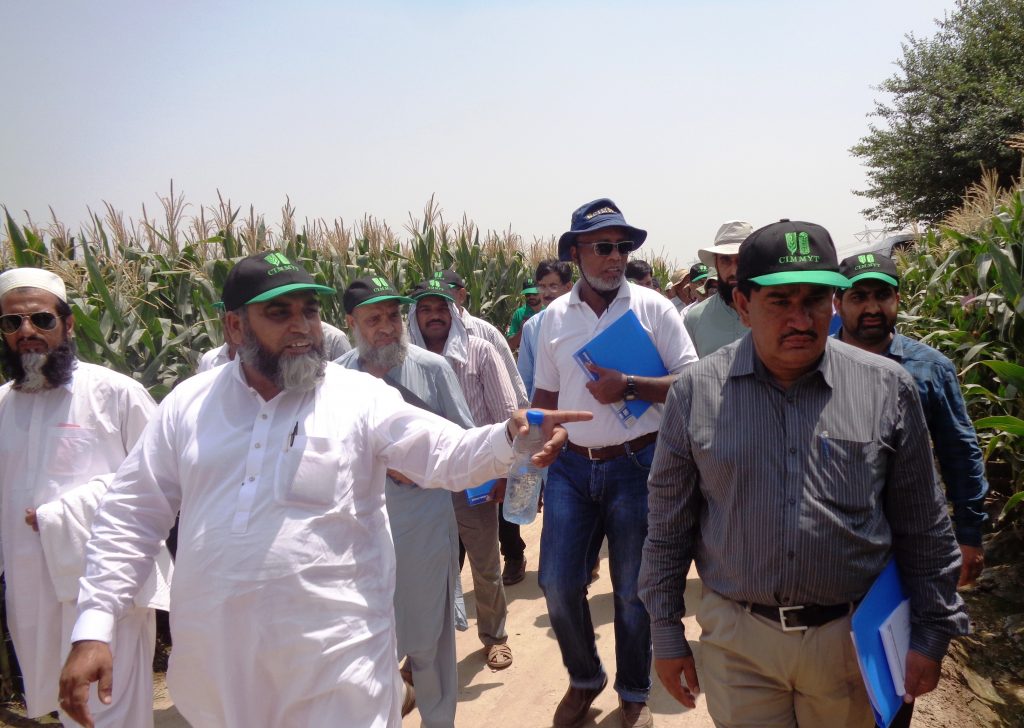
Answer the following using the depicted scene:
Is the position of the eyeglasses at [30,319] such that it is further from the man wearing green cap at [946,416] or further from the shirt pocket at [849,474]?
the man wearing green cap at [946,416]

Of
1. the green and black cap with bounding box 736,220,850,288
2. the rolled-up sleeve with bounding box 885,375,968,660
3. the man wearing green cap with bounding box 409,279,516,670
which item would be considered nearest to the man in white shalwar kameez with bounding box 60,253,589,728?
the green and black cap with bounding box 736,220,850,288

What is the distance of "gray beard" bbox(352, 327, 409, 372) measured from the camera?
4180 millimetres

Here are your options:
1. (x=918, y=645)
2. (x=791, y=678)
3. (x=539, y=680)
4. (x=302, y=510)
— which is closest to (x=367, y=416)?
(x=302, y=510)

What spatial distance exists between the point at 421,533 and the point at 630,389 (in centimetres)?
119

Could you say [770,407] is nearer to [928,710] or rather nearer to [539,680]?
[928,710]

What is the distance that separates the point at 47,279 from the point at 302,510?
2.17m

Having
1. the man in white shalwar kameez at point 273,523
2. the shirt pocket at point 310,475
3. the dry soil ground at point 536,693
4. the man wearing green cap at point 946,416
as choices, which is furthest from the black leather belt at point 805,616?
the dry soil ground at point 536,693

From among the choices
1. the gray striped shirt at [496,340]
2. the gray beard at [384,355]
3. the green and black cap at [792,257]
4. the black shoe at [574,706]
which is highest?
the green and black cap at [792,257]

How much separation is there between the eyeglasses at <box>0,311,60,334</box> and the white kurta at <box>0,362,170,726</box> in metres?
0.24

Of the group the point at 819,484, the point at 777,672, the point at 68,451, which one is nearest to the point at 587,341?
the point at 819,484

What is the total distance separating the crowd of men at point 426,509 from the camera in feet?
7.44

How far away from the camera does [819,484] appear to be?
7.29 feet

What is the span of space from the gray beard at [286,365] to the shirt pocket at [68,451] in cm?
133

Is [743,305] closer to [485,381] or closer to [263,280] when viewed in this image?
[263,280]
